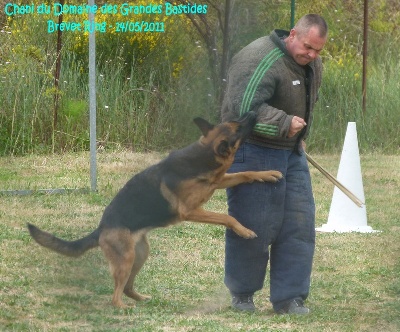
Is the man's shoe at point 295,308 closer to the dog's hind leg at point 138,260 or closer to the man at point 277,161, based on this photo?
the man at point 277,161

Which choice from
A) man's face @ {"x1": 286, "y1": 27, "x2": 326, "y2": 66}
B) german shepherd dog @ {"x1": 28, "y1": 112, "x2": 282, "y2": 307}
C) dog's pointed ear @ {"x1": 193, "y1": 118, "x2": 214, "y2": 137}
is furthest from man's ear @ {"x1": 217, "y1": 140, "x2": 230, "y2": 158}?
man's face @ {"x1": 286, "y1": 27, "x2": 326, "y2": 66}

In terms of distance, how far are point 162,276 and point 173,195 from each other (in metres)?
1.38

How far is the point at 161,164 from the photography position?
602 centimetres

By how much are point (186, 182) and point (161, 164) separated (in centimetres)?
22

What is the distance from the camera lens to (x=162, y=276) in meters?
7.13

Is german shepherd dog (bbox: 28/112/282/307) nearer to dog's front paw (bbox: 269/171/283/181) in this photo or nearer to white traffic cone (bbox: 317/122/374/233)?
dog's front paw (bbox: 269/171/283/181)

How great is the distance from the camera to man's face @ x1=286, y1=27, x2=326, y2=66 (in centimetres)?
567

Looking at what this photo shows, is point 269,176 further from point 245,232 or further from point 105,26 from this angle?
point 105,26

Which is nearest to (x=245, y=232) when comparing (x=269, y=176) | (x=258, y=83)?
(x=269, y=176)

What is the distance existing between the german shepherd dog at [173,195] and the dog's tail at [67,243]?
3cm

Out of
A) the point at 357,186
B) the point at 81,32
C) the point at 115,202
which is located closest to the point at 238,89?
the point at 115,202

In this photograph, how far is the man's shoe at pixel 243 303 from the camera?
20.3 feet

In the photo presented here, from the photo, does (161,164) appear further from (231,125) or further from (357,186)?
(357,186)

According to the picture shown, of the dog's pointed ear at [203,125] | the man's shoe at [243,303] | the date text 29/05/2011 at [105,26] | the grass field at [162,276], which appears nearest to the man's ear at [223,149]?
the dog's pointed ear at [203,125]
